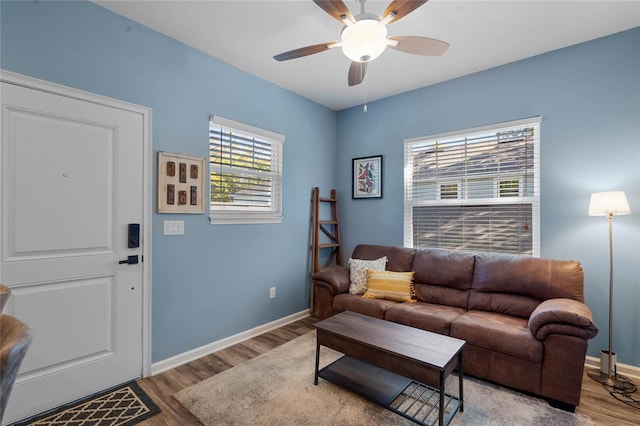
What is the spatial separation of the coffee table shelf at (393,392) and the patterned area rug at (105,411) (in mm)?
1239

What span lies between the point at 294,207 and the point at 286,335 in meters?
1.51

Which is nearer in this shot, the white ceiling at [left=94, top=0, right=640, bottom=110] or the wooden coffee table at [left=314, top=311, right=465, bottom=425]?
the wooden coffee table at [left=314, top=311, right=465, bottom=425]

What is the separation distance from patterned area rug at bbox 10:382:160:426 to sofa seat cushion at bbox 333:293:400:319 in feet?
5.75

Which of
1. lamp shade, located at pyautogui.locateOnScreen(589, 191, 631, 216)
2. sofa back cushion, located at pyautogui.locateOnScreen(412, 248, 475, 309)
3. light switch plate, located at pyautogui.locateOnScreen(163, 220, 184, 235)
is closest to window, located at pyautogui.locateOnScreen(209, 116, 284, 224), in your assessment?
light switch plate, located at pyautogui.locateOnScreen(163, 220, 184, 235)

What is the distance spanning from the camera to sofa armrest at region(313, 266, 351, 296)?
10.5 feet

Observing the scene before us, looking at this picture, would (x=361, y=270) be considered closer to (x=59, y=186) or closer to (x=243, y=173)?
(x=243, y=173)

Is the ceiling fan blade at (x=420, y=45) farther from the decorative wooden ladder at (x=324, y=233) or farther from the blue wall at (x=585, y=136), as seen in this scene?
the decorative wooden ladder at (x=324, y=233)

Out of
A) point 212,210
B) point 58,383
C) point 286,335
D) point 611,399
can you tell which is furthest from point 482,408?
point 58,383

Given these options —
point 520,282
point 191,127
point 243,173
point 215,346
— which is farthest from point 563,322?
point 191,127

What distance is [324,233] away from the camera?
13.7 ft

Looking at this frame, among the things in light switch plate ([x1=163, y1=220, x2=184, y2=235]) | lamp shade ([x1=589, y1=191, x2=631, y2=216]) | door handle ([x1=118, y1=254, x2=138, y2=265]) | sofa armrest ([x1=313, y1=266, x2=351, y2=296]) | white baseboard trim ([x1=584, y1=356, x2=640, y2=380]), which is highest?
lamp shade ([x1=589, y1=191, x2=631, y2=216])

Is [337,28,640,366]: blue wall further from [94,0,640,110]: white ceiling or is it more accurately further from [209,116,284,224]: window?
[209,116,284,224]: window

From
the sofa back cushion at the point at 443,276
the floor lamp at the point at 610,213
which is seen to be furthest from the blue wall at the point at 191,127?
the floor lamp at the point at 610,213

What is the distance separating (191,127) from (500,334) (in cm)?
307
